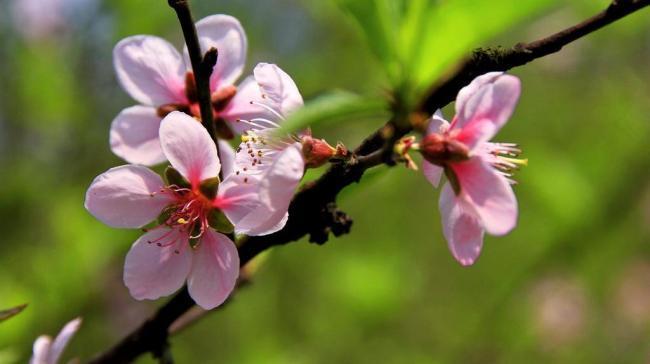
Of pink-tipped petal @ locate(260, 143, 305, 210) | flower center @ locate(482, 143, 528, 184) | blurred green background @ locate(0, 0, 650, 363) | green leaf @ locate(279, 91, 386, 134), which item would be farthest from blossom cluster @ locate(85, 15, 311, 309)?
blurred green background @ locate(0, 0, 650, 363)

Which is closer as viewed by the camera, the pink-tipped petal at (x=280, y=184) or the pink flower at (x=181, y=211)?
the pink-tipped petal at (x=280, y=184)

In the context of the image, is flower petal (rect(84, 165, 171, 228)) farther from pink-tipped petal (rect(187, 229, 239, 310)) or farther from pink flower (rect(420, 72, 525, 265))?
pink flower (rect(420, 72, 525, 265))

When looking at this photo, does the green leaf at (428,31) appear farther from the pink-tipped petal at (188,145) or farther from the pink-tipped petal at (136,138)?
the pink-tipped petal at (136,138)

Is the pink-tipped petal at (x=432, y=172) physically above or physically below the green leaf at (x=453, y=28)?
below

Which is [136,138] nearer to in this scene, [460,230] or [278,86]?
[278,86]

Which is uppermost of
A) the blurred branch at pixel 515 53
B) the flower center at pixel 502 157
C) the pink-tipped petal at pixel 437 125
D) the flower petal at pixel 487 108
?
the blurred branch at pixel 515 53

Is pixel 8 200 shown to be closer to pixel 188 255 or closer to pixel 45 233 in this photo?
pixel 45 233

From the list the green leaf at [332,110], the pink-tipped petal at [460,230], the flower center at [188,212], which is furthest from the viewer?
the flower center at [188,212]

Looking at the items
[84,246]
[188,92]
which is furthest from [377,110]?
[84,246]

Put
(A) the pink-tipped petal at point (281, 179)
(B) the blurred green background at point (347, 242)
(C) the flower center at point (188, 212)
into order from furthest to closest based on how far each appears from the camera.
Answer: (B) the blurred green background at point (347, 242) → (C) the flower center at point (188, 212) → (A) the pink-tipped petal at point (281, 179)

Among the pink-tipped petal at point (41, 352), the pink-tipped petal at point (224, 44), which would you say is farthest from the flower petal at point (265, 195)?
the pink-tipped petal at point (41, 352)
